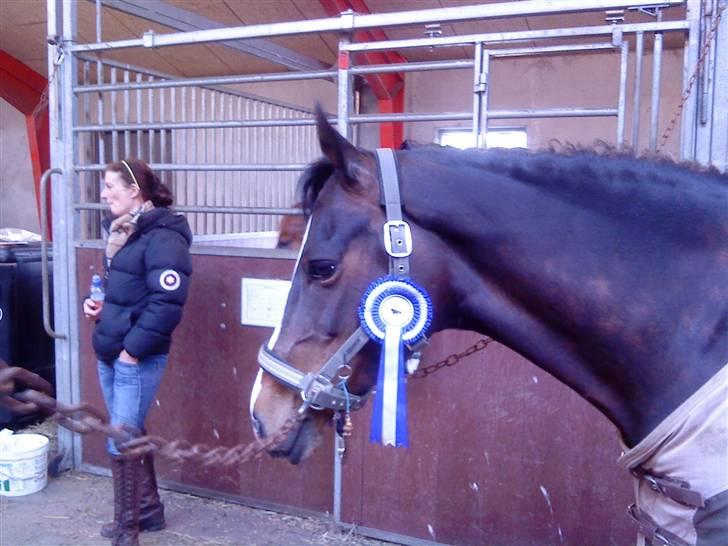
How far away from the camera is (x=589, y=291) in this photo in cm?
147

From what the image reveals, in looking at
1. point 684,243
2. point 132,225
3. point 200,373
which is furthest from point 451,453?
point 684,243

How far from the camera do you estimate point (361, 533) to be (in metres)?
3.40

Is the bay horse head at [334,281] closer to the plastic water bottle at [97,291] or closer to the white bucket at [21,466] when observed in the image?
the plastic water bottle at [97,291]

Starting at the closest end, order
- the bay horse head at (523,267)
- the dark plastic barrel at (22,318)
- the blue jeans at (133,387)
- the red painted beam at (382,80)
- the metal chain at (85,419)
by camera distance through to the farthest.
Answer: the metal chain at (85,419) → the bay horse head at (523,267) → the blue jeans at (133,387) → the dark plastic barrel at (22,318) → the red painted beam at (382,80)

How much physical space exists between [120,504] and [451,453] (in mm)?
1510

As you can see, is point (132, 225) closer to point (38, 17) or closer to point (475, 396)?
point (475, 396)

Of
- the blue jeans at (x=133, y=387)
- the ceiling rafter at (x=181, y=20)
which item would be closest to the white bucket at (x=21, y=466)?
the blue jeans at (x=133, y=387)

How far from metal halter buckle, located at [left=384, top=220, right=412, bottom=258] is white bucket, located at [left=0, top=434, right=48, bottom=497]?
3146mm

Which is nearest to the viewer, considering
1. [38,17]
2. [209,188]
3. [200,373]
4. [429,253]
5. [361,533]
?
[429,253]

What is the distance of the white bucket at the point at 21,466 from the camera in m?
3.79

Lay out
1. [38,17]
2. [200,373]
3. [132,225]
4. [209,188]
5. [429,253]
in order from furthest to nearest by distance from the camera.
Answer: [38,17], [209,188], [200,373], [132,225], [429,253]

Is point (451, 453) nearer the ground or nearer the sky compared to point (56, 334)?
nearer the ground

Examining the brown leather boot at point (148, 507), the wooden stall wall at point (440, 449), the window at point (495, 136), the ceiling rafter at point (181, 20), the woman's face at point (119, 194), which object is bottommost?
the brown leather boot at point (148, 507)

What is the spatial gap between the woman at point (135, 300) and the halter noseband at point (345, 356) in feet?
5.32
